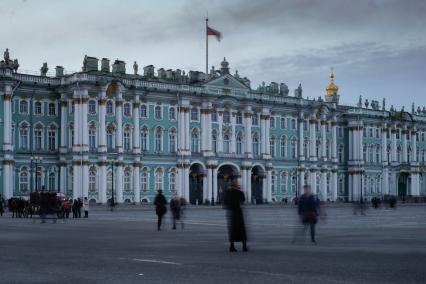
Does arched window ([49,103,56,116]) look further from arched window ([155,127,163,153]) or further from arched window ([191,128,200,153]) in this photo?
arched window ([191,128,200,153])

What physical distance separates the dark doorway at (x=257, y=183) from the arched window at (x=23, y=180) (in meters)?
28.1

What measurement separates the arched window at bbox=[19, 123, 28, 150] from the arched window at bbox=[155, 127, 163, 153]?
14247mm

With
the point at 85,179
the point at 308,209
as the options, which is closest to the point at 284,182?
the point at 85,179

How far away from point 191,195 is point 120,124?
12.4m

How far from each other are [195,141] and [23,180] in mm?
20084

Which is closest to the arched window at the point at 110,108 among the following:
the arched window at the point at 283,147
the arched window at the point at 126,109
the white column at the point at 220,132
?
the arched window at the point at 126,109

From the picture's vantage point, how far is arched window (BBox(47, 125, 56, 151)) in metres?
82.4

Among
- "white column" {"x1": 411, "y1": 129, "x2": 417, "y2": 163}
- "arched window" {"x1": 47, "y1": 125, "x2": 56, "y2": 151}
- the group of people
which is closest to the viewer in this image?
the group of people

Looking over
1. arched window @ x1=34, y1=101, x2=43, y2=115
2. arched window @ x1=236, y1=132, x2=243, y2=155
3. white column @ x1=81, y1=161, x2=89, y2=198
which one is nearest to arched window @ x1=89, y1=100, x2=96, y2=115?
arched window @ x1=34, y1=101, x2=43, y2=115

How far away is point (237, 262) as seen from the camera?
17141 millimetres

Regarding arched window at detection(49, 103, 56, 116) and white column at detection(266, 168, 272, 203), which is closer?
arched window at detection(49, 103, 56, 116)

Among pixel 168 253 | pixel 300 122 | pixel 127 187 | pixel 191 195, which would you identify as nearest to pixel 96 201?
pixel 127 187

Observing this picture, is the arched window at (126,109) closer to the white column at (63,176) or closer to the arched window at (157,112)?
the arched window at (157,112)

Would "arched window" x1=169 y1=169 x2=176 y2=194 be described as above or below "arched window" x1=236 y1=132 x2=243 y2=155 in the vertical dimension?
below
